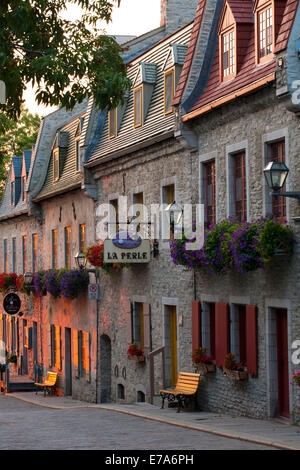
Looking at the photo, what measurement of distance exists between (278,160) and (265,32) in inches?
104

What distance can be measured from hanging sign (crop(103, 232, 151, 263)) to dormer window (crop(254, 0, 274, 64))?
6.60 m

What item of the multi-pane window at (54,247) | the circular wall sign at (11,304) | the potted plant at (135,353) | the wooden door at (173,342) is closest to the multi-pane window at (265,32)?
the wooden door at (173,342)

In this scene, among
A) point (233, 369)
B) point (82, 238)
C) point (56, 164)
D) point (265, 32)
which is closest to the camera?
point (265, 32)

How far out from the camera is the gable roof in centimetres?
1571

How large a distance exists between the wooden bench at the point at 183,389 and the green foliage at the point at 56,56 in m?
7.07

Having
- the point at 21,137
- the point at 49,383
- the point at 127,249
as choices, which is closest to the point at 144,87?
the point at 127,249

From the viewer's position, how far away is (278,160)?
1639 cm

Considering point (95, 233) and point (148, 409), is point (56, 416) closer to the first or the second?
point (148, 409)

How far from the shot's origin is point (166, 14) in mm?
28062

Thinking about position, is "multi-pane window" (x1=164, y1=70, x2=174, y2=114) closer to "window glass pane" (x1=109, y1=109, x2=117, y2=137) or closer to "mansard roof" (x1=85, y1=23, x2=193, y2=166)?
"mansard roof" (x1=85, y1=23, x2=193, y2=166)

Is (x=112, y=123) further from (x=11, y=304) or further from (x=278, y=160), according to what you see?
(x=11, y=304)

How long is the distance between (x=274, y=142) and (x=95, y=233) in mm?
12138

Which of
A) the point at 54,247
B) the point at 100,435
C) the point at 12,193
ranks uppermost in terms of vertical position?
the point at 12,193

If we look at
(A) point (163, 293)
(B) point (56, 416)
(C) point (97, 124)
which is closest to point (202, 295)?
(A) point (163, 293)
